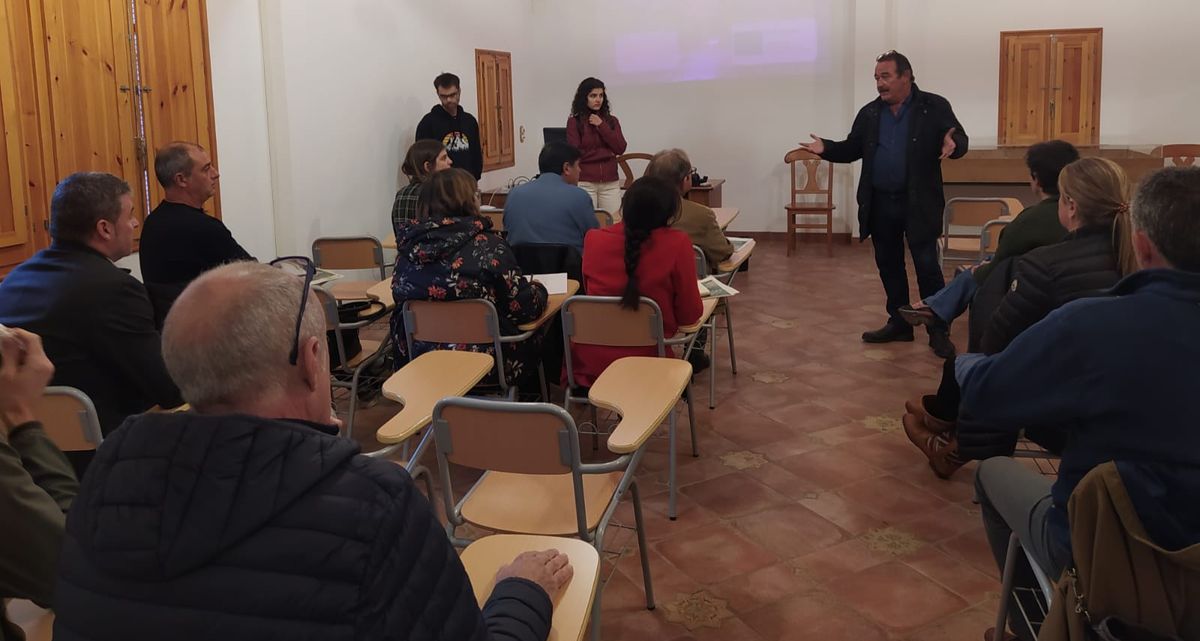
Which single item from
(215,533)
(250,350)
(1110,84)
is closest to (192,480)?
(215,533)

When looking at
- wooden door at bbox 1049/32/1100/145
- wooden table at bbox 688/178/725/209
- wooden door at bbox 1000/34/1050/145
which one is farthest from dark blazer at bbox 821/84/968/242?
wooden door at bbox 1049/32/1100/145

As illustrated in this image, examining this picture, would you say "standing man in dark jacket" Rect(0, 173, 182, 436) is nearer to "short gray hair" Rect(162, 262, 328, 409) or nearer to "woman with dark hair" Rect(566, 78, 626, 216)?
"short gray hair" Rect(162, 262, 328, 409)

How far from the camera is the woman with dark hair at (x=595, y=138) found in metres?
7.55

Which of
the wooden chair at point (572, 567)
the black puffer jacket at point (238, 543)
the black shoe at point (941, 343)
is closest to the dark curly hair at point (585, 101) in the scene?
the black shoe at point (941, 343)

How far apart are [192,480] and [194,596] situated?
12 cm

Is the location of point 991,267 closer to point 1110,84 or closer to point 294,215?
point 294,215

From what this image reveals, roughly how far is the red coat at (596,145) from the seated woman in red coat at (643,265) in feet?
13.0

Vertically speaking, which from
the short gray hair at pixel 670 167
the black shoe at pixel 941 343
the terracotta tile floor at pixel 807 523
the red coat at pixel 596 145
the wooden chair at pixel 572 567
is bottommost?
the terracotta tile floor at pixel 807 523

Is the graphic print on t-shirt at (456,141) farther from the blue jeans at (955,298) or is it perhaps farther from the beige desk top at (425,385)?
the beige desk top at (425,385)

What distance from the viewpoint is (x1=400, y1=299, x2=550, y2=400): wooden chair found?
141 inches

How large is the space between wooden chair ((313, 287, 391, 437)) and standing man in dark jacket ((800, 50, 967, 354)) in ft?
9.63

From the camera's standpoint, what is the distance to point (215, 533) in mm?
1017

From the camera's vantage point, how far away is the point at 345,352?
4.12m

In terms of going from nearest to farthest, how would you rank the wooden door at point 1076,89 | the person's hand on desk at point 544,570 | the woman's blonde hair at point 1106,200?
1. the person's hand on desk at point 544,570
2. the woman's blonde hair at point 1106,200
3. the wooden door at point 1076,89
